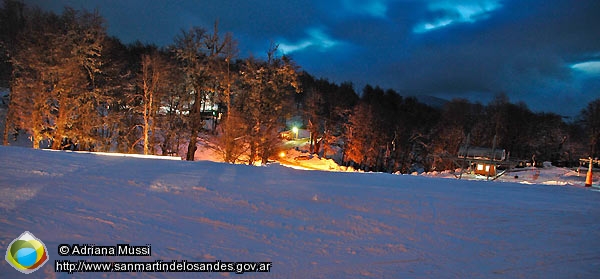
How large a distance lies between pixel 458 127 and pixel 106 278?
50141 millimetres

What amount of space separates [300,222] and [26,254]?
141 inches

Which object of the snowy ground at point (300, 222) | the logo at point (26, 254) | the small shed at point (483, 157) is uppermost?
the small shed at point (483, 157)

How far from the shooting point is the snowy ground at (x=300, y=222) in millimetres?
4102

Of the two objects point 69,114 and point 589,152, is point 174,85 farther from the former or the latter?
point 589,152

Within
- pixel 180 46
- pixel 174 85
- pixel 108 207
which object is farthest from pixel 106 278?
pixel 174 85

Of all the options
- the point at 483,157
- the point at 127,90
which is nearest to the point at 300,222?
the point at 127,90

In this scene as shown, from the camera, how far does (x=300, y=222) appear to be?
5500 millimetres

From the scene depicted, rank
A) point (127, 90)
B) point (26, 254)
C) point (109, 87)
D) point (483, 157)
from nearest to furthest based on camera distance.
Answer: point (26, 254) < point (109, 87) < point (127, 90) < point (483, 157)

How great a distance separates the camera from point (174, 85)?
3020cm

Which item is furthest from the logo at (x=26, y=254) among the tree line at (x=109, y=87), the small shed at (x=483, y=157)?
the small shed at (x=483, y=157)

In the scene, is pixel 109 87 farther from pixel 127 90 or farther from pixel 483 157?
pixel 483 157

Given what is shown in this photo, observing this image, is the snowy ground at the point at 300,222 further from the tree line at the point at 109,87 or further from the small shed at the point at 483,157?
the small shed at the point at 483,157

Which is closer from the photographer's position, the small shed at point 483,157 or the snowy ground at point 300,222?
the snowy ground at point 300,222

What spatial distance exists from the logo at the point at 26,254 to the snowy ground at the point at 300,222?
3.0 inches
